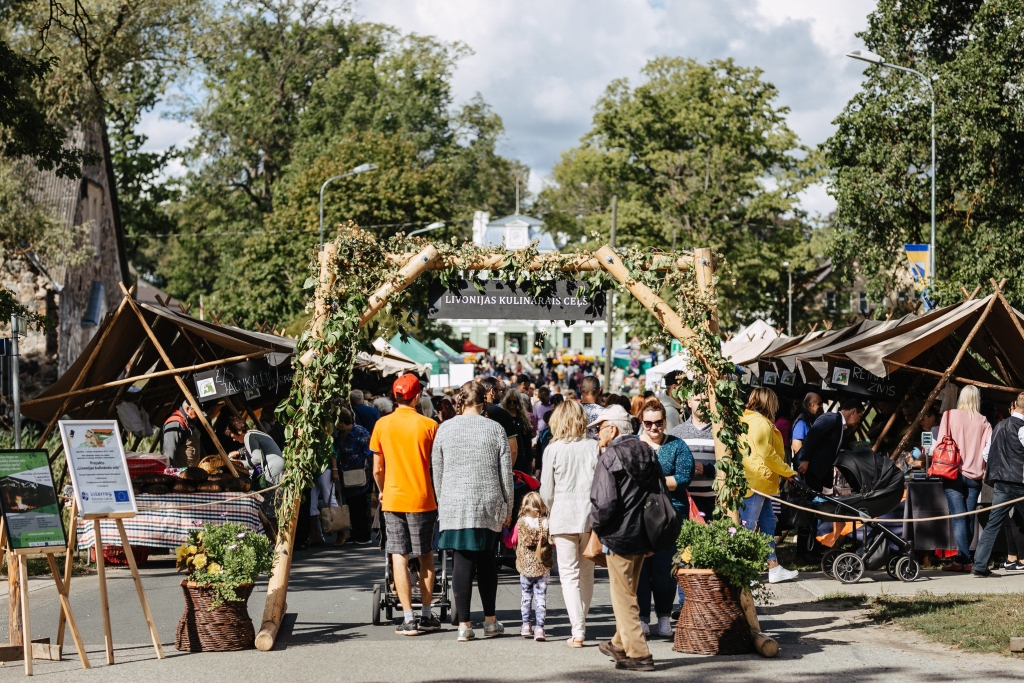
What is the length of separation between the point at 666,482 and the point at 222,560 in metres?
3.29

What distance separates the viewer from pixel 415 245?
9789 mm

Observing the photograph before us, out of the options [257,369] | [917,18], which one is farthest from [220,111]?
[257,369]

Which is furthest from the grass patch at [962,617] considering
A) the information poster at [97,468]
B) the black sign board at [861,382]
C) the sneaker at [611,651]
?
the information poster at [97,468]

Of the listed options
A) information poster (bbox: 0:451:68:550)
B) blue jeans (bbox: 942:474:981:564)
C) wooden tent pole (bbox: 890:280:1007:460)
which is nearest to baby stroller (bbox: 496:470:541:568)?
information poster (bbox: 0:451:68:550)

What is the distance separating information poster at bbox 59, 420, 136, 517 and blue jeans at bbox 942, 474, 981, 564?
8.12 meters

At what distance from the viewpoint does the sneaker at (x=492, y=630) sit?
8859 mm

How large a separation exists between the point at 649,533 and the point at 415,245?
128 inches

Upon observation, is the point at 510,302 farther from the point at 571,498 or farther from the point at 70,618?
the point at 70,618

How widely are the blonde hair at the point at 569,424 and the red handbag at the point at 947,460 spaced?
5.25m

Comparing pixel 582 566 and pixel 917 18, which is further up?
pixel 917 18

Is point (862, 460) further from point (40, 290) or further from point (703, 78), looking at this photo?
point (703, 78)

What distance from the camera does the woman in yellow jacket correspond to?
10523 millimetres

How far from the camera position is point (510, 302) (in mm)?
10211

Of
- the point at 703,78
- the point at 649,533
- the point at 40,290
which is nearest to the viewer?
the point at 649,533
